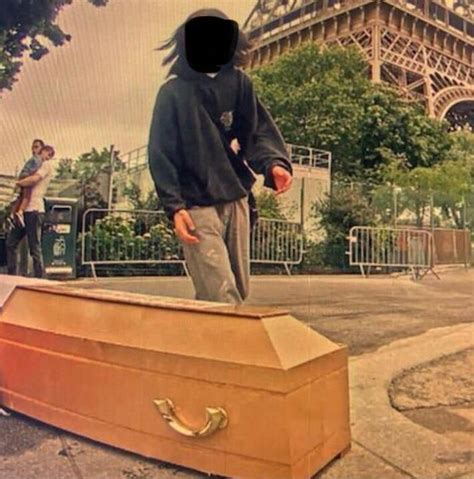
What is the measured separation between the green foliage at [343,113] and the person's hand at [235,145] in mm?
120

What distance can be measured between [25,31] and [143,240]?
61 cm

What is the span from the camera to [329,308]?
1.18 meters

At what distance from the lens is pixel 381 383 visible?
1.19 m

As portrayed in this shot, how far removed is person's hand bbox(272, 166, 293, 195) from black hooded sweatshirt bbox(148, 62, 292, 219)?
0.02 metres

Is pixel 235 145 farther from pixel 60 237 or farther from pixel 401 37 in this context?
pixel 401 37

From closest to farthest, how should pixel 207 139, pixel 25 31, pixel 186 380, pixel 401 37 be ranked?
pixel 186 380 < pixel 207 139 < pixel 25 31 < pixel 401 37

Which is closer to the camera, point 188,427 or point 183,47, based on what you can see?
point 188,427

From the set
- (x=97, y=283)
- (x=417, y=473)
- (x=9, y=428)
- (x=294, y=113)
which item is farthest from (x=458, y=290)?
(x=9, y=428)

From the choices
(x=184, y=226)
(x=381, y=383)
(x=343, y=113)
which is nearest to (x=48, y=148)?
(x=184, y=226)

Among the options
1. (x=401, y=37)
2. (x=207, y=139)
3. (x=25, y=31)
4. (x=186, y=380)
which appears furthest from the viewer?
(x=401, y=37)

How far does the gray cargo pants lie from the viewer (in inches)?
45.3

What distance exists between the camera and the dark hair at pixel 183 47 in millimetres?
1154

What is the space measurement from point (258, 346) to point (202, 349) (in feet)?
0.36

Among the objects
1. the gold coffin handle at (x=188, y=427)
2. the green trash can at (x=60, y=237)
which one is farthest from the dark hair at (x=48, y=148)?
the gold coffin handle at (x=188, y=427)
